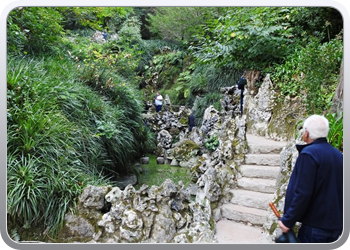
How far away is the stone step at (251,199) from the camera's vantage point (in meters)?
2.37

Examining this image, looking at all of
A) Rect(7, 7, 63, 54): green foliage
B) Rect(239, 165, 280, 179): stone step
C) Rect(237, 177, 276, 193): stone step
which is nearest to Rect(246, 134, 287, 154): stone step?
Rect(239, 165, 280, 179): stone step

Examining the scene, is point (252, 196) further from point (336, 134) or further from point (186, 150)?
point (186, 150)

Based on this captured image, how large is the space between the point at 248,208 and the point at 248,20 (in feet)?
9.19

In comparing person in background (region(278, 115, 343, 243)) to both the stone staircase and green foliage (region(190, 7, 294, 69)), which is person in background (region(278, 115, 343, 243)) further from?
green foliage (region(190, 7, 294, 69))

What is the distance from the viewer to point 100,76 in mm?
3891

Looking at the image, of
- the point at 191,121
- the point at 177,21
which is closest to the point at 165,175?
the point at 177,21

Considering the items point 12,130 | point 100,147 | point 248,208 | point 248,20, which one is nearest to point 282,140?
point 248,208

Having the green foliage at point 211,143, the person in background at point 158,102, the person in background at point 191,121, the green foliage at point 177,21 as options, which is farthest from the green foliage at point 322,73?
the person in background at point 158,102

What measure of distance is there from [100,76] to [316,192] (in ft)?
11.5

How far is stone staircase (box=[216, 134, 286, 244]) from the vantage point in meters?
1.95

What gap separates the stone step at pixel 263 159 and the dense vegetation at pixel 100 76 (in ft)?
2.42

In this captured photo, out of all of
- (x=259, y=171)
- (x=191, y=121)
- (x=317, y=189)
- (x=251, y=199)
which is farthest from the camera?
(x=191, y=121)

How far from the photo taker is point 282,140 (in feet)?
10.9

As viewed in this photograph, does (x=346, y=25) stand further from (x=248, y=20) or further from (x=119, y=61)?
(x=119, y=61)
